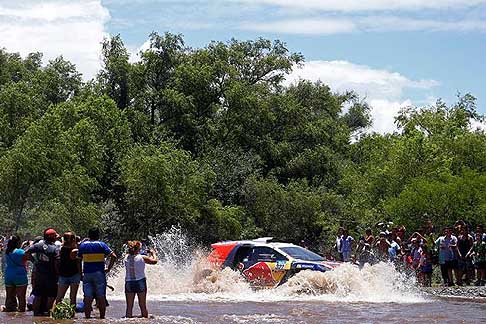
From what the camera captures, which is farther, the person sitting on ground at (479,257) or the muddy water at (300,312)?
the person sitting on ground at (479,257)

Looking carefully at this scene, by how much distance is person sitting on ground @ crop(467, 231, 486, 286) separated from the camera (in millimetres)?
22719

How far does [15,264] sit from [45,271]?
0.98m

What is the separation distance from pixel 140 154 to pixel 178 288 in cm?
2620

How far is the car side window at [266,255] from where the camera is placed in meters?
22.1

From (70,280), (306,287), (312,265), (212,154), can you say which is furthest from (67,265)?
(212,154)

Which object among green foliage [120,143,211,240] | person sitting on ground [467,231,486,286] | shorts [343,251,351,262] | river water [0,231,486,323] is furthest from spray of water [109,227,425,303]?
green foliage [120,143,211,240]

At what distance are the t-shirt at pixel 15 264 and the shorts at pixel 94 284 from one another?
186 centimetres

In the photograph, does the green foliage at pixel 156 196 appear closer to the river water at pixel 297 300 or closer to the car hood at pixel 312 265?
the river water at pixel 297 300

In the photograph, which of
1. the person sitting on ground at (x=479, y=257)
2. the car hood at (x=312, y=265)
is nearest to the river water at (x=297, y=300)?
the car hood at (x=312, y=265)

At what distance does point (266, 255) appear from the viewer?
22.3 m

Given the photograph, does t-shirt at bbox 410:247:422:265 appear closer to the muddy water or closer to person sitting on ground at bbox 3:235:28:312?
the muddy water

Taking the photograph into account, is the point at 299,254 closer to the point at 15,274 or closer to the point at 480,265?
the point at 480,265

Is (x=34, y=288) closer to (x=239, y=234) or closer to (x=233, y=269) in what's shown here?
(x=233, y=269)

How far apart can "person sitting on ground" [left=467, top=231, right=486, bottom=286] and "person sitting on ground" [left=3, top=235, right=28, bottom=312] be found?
38.2ft
